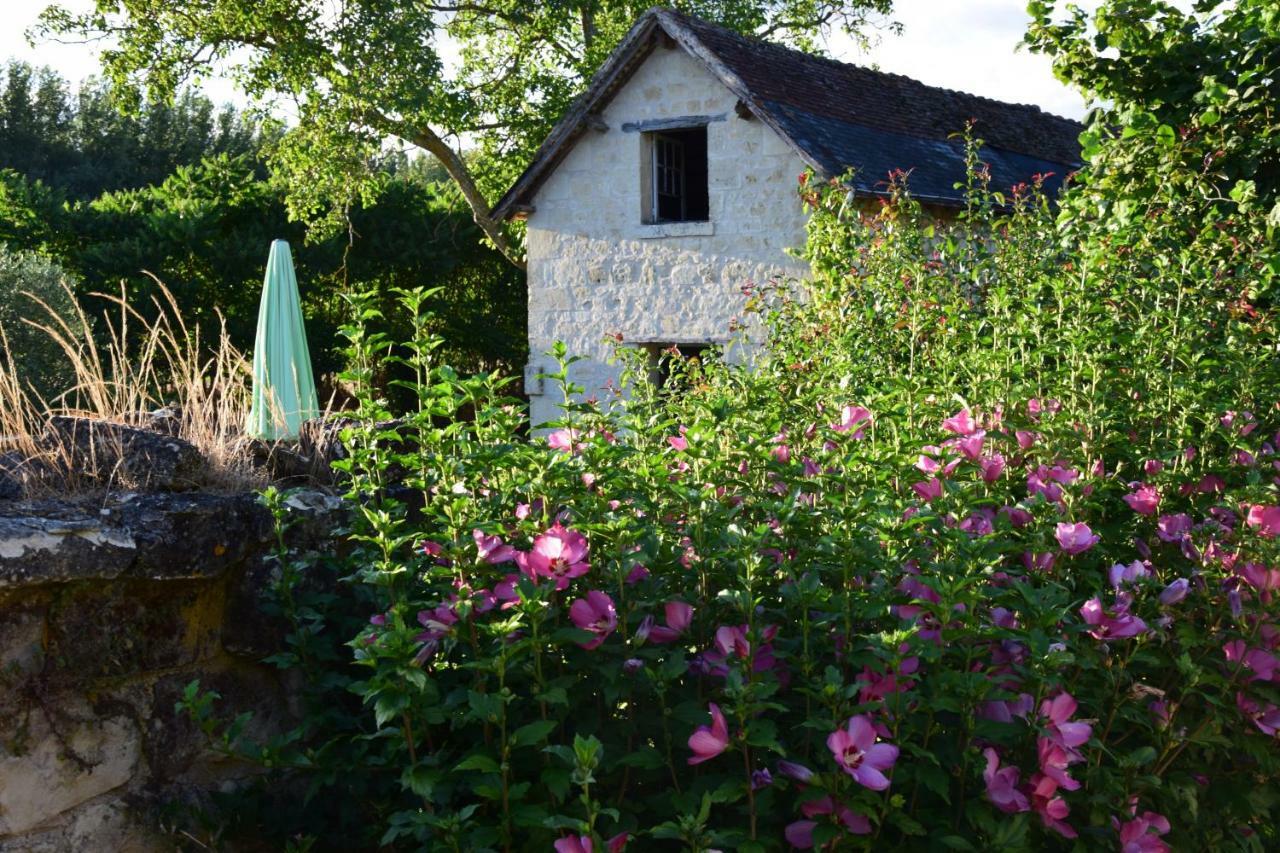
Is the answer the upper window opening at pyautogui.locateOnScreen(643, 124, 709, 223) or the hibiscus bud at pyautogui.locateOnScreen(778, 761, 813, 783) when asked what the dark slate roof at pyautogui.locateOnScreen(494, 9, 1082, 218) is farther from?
the hibiscus bud at pyautogui.locateOnScreen(778, 761, 813, 783)

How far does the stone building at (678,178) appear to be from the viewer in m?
12.9

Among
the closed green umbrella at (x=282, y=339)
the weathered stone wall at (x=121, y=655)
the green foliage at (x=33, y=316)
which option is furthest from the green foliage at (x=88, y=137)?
the weathered stone wall at (x=121, y=655)

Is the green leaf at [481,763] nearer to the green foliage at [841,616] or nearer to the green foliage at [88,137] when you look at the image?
the green foliage at [841,616]

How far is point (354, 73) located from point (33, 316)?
17.8 ft

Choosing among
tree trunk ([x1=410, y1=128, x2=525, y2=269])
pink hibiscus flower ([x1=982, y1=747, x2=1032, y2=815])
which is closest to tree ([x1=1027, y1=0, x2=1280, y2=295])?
pink hibiscus flower ([x1=982, y1=747, x2=1032, y2=815])

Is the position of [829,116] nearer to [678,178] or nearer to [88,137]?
[678,178]

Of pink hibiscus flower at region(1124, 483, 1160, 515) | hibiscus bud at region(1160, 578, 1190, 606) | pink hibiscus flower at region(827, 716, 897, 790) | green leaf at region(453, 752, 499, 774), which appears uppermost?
pink hibiscus flower at region(1124, 483, 1160, 515)

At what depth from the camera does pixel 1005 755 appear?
247 cm

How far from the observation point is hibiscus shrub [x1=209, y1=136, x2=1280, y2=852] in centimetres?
227

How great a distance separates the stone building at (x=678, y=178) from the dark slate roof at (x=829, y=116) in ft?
0.09

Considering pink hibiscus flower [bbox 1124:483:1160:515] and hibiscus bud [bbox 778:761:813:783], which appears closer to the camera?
hibiscus bud [bbox 778:761:813:783]

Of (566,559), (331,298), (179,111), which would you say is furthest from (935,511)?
(179,111)

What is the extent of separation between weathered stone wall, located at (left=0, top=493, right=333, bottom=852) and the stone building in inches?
373

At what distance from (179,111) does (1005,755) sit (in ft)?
123
